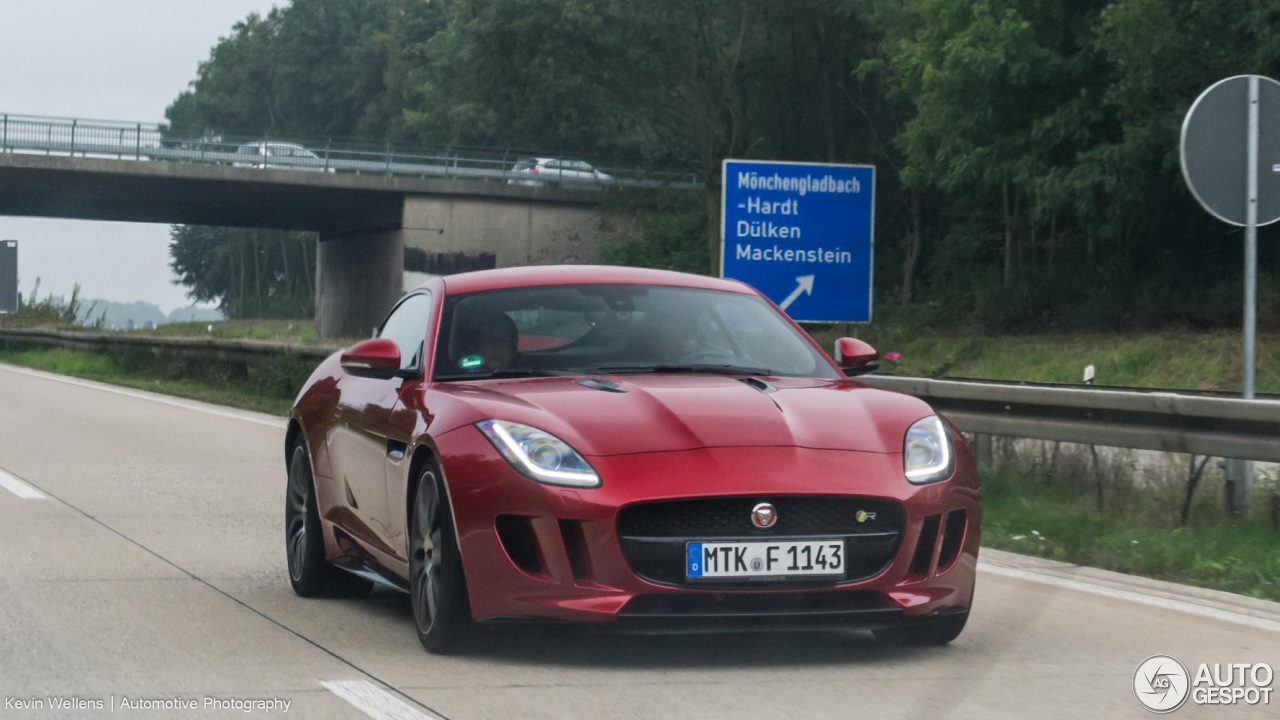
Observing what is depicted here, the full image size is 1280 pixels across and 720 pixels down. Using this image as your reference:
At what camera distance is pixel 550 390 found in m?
6.47

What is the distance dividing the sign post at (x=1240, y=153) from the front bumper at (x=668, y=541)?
493cm

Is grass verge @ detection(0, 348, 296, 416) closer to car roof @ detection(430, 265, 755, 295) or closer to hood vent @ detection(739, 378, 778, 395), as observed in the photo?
car roof @ detection(430, 265, 755, 295)

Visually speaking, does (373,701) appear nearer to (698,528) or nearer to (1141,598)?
(698,528)

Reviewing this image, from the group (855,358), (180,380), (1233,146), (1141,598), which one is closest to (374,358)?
(855,358)

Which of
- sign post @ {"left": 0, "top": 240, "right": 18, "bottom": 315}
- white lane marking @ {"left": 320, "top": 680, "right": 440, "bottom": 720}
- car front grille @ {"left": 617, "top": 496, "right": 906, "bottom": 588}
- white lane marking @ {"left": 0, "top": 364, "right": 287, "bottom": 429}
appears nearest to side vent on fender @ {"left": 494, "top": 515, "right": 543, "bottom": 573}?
car front grille @ {"left": 617, "top": 496, "right": 906, "bottom": 588}

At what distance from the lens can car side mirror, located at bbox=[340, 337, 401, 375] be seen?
7.05 meters

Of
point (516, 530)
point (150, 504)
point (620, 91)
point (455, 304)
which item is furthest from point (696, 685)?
point (620, 91)

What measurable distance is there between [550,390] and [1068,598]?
257 centimetres

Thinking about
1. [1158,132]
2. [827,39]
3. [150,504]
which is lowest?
[150,504]

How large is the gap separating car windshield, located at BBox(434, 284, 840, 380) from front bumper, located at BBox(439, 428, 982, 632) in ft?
3.24

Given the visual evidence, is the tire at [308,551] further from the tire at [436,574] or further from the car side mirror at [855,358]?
the car side mirror at [855,358]

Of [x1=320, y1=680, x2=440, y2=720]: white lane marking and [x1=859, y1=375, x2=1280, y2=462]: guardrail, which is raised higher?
[x1=859, y1=375, x2=1280, y2=462]: guardrail

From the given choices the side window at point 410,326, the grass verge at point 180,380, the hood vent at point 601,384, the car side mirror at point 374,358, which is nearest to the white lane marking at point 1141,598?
the hood vent at point 601,384

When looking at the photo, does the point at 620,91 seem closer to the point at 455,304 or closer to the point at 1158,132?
the point at 1158,132
